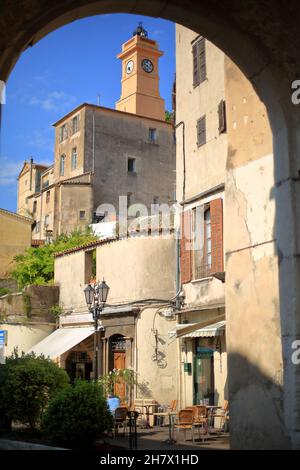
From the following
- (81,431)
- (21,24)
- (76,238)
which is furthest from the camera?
(76,238)

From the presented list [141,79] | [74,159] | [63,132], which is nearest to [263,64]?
[74,159]

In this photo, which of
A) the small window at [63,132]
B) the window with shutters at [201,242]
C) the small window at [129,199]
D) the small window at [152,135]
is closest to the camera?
the window with shutters at [201,242]

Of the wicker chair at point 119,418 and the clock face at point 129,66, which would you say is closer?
the wicker chair at point 119,418

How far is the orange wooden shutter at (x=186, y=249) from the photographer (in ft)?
64.6

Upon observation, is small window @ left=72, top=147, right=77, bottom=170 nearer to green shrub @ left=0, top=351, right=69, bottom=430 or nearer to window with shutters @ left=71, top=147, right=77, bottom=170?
window with shutters @ left=71, top=147, right=77, bottom=170

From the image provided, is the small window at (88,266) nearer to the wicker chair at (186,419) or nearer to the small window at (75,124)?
the wicker chair at (186,419)

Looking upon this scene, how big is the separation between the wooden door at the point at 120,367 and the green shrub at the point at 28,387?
653cm

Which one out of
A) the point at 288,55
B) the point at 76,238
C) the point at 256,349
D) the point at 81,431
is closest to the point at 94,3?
the point at 288,55

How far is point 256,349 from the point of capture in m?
8.17

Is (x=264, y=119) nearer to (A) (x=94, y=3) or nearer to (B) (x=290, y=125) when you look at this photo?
(B) (x=290, y=125)

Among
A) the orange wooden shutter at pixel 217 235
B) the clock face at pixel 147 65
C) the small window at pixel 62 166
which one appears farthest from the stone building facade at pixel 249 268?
the clock face at pixel 147 65

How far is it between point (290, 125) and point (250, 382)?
3252 millimetres

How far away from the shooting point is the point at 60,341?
24469 mm
